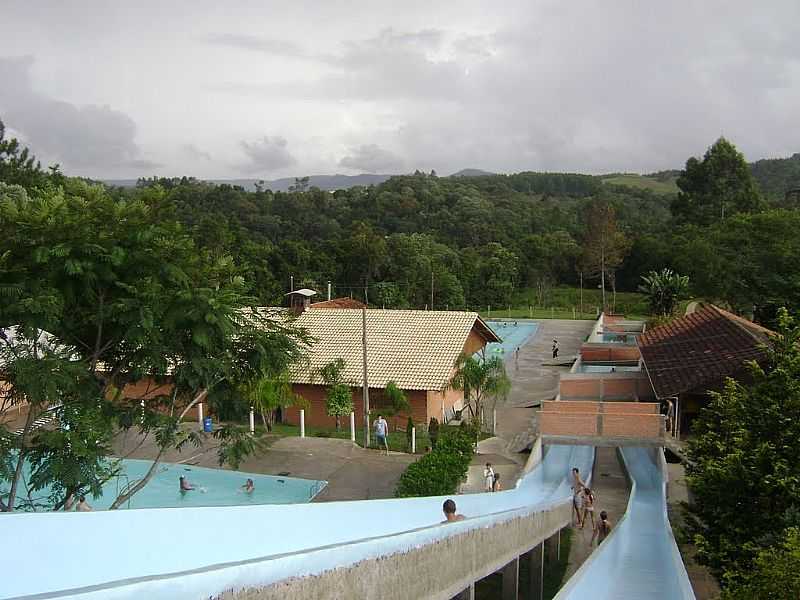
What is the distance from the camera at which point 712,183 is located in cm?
6225

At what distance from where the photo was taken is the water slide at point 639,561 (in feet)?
24.9

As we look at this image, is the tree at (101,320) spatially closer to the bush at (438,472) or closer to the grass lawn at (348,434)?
the bush at (438,472)

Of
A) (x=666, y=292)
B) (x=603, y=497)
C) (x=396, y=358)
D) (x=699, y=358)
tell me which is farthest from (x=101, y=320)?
(x=666, y=292)

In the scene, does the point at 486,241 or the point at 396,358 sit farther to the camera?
the point at 486,241

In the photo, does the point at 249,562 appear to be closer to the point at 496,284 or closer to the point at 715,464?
the point at 715,464

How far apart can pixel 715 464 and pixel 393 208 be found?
2475 inches

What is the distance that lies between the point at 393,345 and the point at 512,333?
858 inches

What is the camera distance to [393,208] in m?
70.9

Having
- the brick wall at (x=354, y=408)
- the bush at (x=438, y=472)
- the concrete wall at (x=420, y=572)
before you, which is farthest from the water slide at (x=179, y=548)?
the brick wall at (x=354, y=408)

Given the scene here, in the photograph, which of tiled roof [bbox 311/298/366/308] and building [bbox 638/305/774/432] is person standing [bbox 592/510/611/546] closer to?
building [bbox 638/305/774/432]

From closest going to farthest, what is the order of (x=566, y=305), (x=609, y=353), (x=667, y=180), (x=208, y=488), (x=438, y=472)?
1. (x=438, y=472)
2. (x=208, y=488)
3. (x=609, y=353)
4. (x=566, y=305)
5. (x=667, y=180)

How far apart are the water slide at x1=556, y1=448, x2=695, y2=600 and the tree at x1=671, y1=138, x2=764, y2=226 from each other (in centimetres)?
5102

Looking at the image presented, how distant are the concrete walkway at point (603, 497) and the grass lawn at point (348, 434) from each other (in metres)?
4.34

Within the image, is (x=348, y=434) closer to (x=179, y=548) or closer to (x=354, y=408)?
(x=354, y=408)
